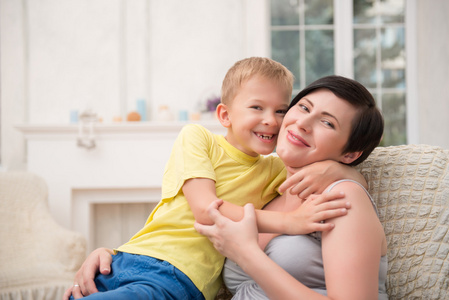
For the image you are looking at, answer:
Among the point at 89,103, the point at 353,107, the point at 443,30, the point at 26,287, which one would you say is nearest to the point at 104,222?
the point at 89,103

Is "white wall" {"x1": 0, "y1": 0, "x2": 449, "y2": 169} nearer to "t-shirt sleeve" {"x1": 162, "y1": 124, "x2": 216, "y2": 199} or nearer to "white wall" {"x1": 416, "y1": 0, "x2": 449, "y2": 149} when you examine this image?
"white wall" {"x1": 416, "y1": 0, "x2": 449, "y2": 149}

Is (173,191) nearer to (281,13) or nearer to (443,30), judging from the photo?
(281,13)

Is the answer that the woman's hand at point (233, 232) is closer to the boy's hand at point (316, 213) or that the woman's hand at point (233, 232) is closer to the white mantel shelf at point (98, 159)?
the boy's hand at point (316, 213)

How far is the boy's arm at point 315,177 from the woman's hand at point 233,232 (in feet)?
0.47

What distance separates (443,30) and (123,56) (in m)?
3.41

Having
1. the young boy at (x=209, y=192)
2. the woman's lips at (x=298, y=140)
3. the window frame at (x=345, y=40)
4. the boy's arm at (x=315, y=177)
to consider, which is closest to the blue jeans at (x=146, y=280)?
the young boy at (x=209, y=192)

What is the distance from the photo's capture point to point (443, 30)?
459 centimetres

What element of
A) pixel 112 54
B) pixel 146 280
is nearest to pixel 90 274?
pixel 146 280

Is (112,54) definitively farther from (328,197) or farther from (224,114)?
(328,197)

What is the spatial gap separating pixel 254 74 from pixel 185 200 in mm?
484

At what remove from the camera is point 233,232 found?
3.76 ft

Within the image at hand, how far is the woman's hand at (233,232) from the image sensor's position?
3.69ft

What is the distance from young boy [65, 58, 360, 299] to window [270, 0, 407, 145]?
335 cm

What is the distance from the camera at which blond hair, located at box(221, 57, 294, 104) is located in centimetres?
145
